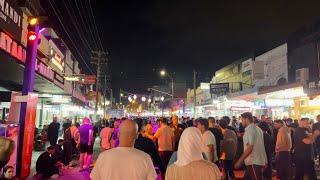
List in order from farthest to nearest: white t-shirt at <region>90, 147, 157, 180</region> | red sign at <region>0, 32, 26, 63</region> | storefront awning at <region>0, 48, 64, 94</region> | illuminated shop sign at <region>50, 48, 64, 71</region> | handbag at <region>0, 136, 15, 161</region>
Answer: illuminated shop sign at <region>50, 48, 64, 71</region>
storefront awning at <region>0, 48, 64, 94</region>
red sign at <region>0, 32, 26, 63</region>
handbag at <region>0, 136, 15, 161</region>
white t-shirt at <region>90, 147, 157, 180</region>

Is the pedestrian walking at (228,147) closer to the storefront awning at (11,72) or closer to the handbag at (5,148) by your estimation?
the storefront awning at (11,72)

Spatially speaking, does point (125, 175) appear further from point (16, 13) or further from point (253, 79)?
point (253, 79)

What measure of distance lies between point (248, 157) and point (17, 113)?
7.55 m

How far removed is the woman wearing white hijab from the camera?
428cm

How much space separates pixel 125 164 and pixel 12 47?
8977mm

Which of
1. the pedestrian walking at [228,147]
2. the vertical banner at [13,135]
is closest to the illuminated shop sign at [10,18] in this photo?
the vertical banner at [13,135]

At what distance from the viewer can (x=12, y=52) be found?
11977 mm

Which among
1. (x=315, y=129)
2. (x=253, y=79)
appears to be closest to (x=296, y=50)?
(x=253, y=79)

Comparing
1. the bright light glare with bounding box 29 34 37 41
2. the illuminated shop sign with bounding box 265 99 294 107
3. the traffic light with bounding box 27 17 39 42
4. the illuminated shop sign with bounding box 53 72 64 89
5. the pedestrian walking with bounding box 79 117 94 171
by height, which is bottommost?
the pedestrian walking with bounding box 79 117 94 171

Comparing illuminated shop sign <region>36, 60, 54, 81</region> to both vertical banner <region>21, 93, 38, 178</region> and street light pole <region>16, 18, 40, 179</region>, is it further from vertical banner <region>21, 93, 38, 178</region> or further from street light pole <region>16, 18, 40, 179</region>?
vertical banner <region>21, 93, 38, 178</region>

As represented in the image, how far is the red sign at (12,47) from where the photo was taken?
36.2 feet

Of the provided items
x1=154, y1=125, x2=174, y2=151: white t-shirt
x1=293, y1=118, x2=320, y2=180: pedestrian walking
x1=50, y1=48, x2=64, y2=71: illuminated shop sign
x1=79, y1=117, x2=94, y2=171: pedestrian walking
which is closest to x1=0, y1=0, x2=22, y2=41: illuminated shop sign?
x1=79, y1=117, x2=94, y2=171: pedestrian walking

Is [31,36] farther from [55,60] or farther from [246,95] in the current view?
[246,95]

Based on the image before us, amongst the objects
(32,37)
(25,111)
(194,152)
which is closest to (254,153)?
(194,152)
